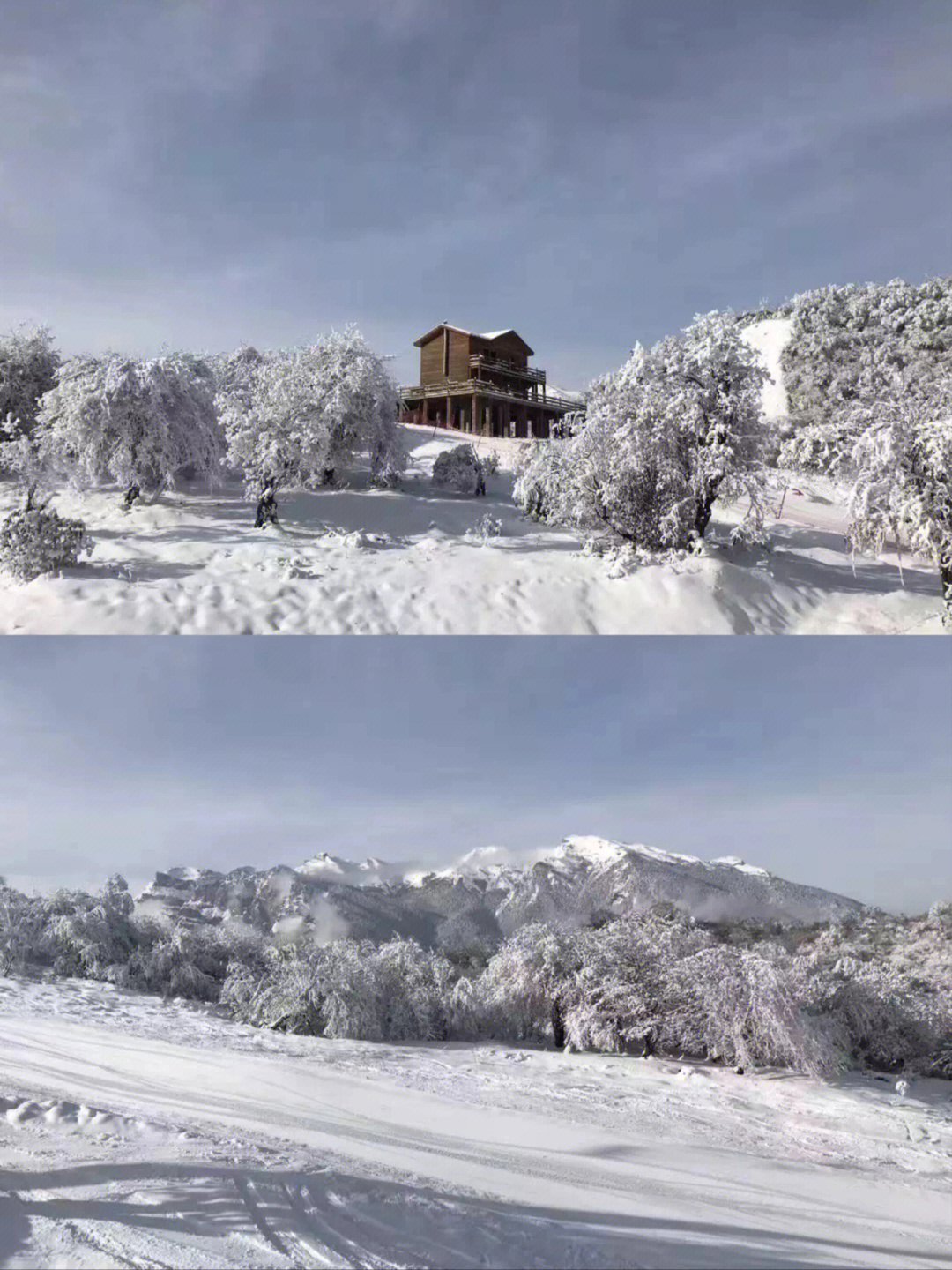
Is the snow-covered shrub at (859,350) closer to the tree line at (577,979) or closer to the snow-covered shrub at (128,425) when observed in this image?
the snow-covered shrub at (128,425)

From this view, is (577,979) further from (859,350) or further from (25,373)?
(25,373)

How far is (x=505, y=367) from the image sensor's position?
16.2ft

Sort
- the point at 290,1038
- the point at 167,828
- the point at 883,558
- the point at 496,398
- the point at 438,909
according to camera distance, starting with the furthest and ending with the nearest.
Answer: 1. the point at 438,909
2. the point at 167,828
3. the point at 290,1038
4. the point at 496,398
5. the point at 883,558

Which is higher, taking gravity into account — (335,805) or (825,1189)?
(335,805)

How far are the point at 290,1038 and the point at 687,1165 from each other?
9.06ft

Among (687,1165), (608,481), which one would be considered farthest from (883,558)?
(687,1165)

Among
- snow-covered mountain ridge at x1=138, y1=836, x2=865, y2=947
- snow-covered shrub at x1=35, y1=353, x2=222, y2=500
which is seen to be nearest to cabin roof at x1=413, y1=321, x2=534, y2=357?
snow-covered shrub at x1=35, y1=353, x2=222, y2=500

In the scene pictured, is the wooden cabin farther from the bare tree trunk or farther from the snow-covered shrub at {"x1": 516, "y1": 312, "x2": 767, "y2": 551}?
the bare tree trunk

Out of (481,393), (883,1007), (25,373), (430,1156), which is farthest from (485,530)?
(883,1007)

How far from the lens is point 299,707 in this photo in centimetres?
605

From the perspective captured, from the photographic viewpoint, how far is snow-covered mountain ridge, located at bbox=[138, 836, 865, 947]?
23.1ft

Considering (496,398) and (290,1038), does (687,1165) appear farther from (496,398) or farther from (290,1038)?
(496,398)

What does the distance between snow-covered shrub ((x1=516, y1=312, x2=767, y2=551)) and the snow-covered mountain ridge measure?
123 inches

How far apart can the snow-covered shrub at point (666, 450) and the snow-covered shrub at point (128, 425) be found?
1.67m
